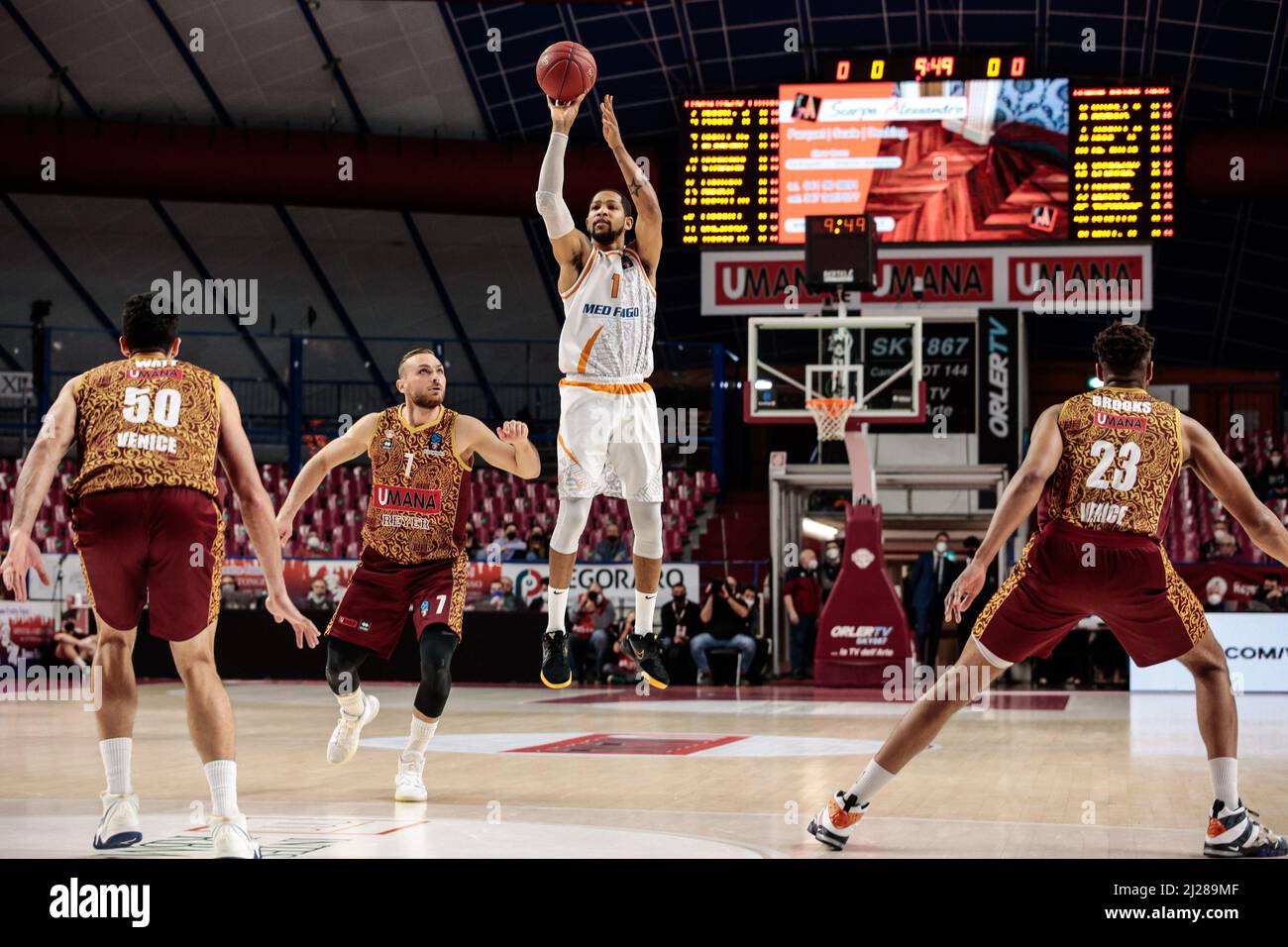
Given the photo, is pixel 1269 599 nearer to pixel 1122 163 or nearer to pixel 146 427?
pixel 1122 163

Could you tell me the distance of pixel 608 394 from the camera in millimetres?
7328

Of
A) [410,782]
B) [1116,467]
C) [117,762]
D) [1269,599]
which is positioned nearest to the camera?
[117,762]

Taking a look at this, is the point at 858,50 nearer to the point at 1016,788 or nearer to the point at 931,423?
the point at 931,423

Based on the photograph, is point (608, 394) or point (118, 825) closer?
point (118, 825)

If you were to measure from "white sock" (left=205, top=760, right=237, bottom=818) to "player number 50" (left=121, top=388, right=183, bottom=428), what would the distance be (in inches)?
47.6

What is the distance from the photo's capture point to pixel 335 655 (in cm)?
747

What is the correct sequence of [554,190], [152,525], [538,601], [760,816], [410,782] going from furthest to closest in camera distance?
[538,601] → [410,782] → [554,190] → [760,816] → [152,525]

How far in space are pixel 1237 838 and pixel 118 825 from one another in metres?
4.14

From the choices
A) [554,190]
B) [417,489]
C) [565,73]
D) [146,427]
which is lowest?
[417,489]

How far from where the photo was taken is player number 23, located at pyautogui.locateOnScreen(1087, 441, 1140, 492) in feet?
17.9

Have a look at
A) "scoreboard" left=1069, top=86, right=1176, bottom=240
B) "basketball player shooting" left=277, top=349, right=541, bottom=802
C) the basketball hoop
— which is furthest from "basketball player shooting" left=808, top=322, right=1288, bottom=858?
"scoreboard" left=1069, top=86, right=1176, bottom=240

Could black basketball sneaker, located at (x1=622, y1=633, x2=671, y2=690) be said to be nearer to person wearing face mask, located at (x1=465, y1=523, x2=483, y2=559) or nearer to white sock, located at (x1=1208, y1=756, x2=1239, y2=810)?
white sock, located at (x1=1208, y1=756, x2=1239, y2=810)

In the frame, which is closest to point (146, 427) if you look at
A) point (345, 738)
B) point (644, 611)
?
point (345, 738)
